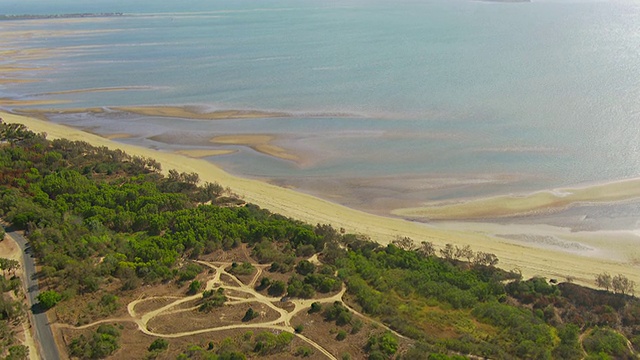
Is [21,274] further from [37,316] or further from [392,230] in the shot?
[392,230]

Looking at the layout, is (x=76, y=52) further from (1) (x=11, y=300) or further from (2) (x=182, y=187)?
(1) (x=11, y=300)

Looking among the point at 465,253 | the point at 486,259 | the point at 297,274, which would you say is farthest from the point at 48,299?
the point at 486,259

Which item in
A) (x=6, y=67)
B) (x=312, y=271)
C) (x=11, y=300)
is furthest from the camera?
(x=6, y=67)

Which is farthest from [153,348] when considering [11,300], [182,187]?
[182,187]

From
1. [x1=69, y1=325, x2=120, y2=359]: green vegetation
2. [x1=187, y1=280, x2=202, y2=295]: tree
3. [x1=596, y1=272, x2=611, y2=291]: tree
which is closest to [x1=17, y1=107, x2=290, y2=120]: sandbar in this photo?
[x1=187, y1=280, x2=202, y2=295]: tree

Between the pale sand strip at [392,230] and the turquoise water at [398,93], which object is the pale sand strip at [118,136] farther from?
the pale sand strip at [392,230]

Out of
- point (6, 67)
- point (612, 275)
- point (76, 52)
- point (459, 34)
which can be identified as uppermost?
point (459, 34)
